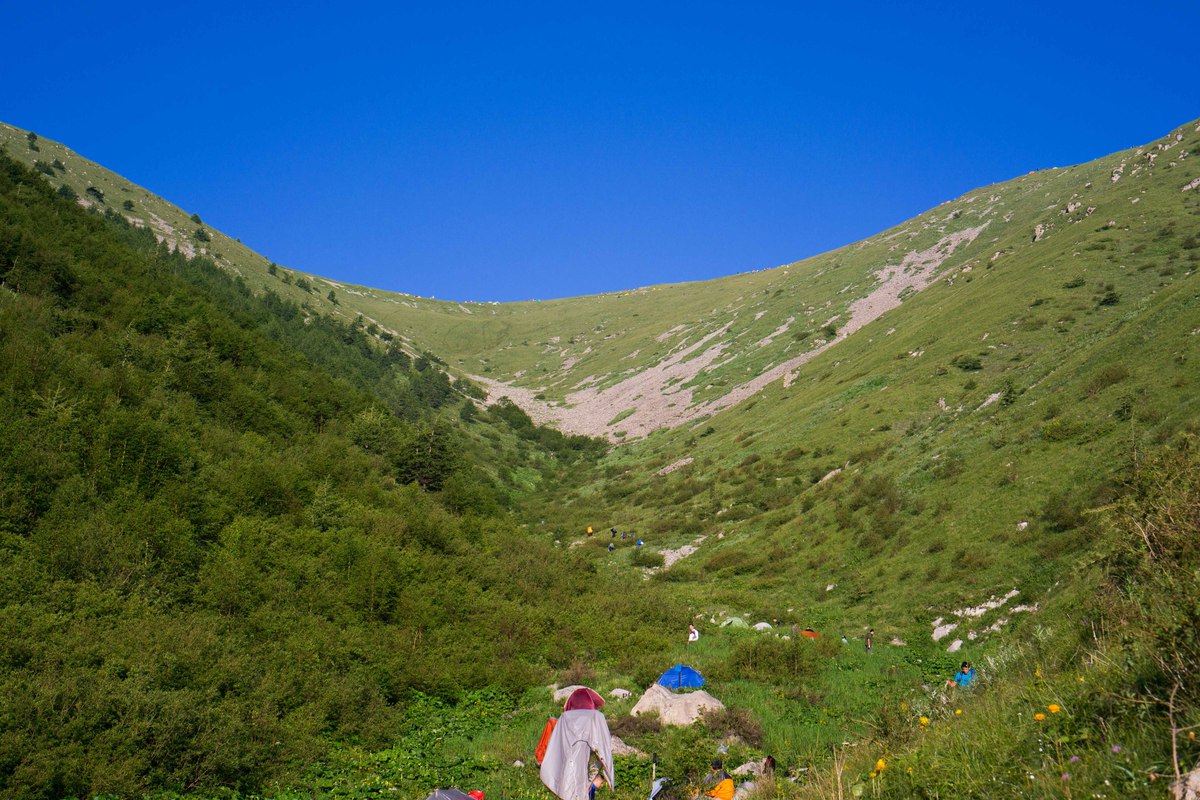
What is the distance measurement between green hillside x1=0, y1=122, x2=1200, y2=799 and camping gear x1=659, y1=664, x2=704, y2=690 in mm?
1275

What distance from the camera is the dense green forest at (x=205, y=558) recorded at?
12570 millimetres

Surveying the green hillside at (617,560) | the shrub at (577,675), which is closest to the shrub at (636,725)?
the green hillside at (617,560)

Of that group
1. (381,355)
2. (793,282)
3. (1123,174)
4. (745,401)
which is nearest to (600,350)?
(793,282)

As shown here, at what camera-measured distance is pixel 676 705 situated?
16656mm

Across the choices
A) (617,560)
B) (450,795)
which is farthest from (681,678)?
(617,560)

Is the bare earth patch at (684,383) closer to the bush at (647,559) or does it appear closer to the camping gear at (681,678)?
the bush at (647,559)

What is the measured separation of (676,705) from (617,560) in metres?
26.7

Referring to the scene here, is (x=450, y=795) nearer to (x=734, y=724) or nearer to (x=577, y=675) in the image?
(x=734, y=724)

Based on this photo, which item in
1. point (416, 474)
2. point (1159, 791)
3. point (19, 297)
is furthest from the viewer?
point (416, 474)

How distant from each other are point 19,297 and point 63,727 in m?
23.0

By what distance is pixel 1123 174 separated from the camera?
73.9 metres

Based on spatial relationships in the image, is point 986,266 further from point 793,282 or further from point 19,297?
point 19,297

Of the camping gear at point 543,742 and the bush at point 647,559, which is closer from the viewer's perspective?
the camping gear at point 543,742

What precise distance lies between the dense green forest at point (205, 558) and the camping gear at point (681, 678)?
4.79 metres
